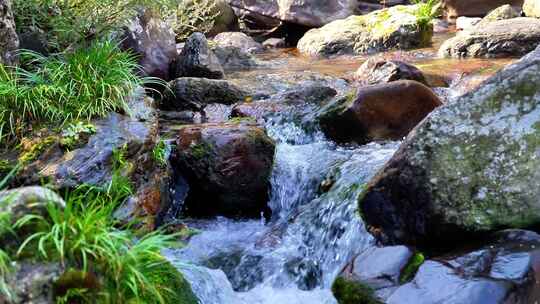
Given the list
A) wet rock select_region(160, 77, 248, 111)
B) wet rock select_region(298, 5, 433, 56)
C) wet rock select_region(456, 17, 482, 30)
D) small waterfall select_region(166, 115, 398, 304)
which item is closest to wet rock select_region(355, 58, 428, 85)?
wet rock select_region(160, 77, 248, 111)

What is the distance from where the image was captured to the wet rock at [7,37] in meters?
5.73

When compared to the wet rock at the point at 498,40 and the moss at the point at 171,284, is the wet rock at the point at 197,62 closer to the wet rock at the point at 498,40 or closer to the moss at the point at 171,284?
the wet rock at the point at 498,40

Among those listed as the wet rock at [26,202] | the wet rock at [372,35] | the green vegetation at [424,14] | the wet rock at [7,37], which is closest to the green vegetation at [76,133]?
the wet rock at [7,37]

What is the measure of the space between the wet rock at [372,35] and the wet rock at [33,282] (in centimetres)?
1163

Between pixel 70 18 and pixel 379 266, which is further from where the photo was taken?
pixel 70 18

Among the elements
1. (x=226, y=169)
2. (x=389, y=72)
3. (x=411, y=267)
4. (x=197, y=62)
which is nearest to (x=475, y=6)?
(x=389, y=72)

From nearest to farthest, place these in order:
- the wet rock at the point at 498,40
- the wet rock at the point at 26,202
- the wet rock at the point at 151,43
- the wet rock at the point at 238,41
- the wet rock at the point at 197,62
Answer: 1. the wet rock at the point at 26,202
2. the wet rock at the point at 151,43
3. the wet rock at the point at 197,62
4. the wet rock at the point at 498,40
5. the wet rock at the point at 238,41

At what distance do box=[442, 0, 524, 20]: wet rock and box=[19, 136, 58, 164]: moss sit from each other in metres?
14.0

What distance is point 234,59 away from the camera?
12.7m

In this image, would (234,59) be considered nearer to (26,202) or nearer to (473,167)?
(473,167)

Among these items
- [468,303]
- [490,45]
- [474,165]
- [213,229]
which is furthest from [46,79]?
[490,45]

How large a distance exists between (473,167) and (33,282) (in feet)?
8.83

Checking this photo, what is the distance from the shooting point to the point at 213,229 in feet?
20.3

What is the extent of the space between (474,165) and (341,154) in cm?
287
